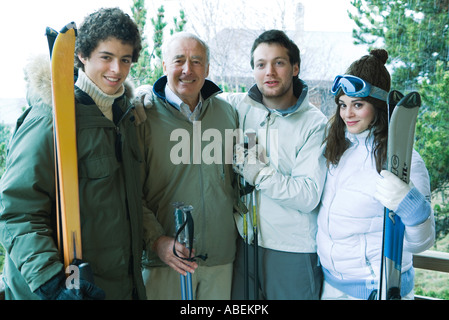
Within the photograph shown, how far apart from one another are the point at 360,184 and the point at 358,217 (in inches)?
5.4

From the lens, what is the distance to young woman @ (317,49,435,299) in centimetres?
137

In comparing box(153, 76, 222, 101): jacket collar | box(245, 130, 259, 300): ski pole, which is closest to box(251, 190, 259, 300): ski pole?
box(245, 130, 259, 300): ski pole

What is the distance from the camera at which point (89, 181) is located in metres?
1.20

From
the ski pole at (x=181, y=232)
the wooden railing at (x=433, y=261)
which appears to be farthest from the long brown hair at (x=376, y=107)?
the wooden railing at (x=433, y=261)

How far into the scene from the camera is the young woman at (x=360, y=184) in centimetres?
137

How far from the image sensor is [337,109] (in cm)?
153

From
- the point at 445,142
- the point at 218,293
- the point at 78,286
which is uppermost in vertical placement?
the point at 445,142

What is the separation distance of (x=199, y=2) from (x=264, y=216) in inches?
64.3

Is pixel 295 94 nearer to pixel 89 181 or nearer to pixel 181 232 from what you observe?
pixel 181 232

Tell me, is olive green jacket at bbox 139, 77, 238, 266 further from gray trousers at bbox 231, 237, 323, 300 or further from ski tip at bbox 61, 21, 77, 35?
ski tip at bbox 61, 21, 77, 35

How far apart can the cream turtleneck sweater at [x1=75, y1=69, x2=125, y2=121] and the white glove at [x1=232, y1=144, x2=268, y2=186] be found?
625mm
